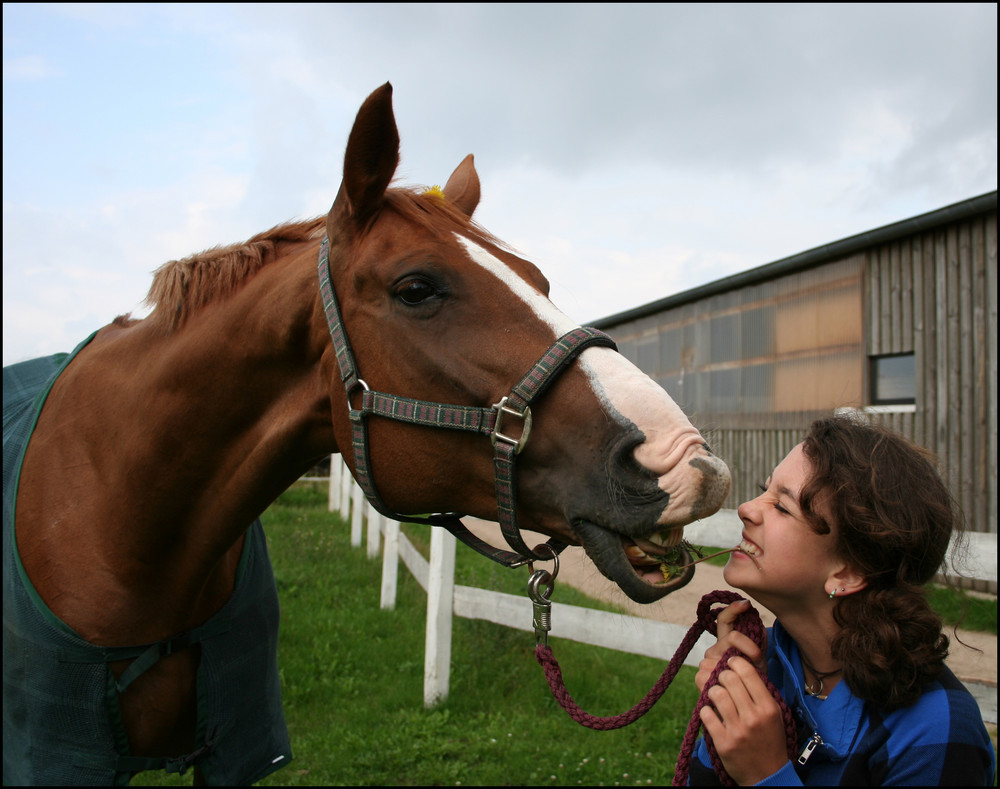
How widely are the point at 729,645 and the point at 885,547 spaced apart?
0.43 meters

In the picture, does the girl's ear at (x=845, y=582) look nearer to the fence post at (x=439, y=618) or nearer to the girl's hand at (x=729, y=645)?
the girl's hand at (x=729, y=645)

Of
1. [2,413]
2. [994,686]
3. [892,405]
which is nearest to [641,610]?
[994,686]

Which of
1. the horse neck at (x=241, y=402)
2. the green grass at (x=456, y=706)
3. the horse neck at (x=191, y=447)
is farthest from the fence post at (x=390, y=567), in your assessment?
the horse neck at (x=241, y=402)

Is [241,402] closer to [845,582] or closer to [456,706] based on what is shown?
[845,582]

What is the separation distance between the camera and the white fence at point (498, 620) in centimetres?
332

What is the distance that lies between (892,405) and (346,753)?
832 centimetres

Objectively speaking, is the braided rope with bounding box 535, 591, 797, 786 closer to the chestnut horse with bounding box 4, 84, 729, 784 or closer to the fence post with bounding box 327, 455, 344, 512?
the chestnut horse with bounding box 4, 84, 729, 784

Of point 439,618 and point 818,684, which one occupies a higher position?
point 818,684

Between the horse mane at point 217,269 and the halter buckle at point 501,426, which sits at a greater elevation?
the horse mane at point 217,269

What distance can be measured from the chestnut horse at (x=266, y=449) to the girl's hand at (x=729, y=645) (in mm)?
243

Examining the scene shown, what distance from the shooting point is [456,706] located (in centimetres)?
431

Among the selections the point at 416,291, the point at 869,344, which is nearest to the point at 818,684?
the point at 416,291

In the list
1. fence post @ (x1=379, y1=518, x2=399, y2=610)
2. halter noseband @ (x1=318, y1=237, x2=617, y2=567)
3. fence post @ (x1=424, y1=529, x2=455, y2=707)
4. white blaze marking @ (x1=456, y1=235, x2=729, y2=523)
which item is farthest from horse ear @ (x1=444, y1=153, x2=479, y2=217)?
fence post @ (x1=379, y1=518, x2=399, y2=610)

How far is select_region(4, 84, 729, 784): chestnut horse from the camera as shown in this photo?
156cm
